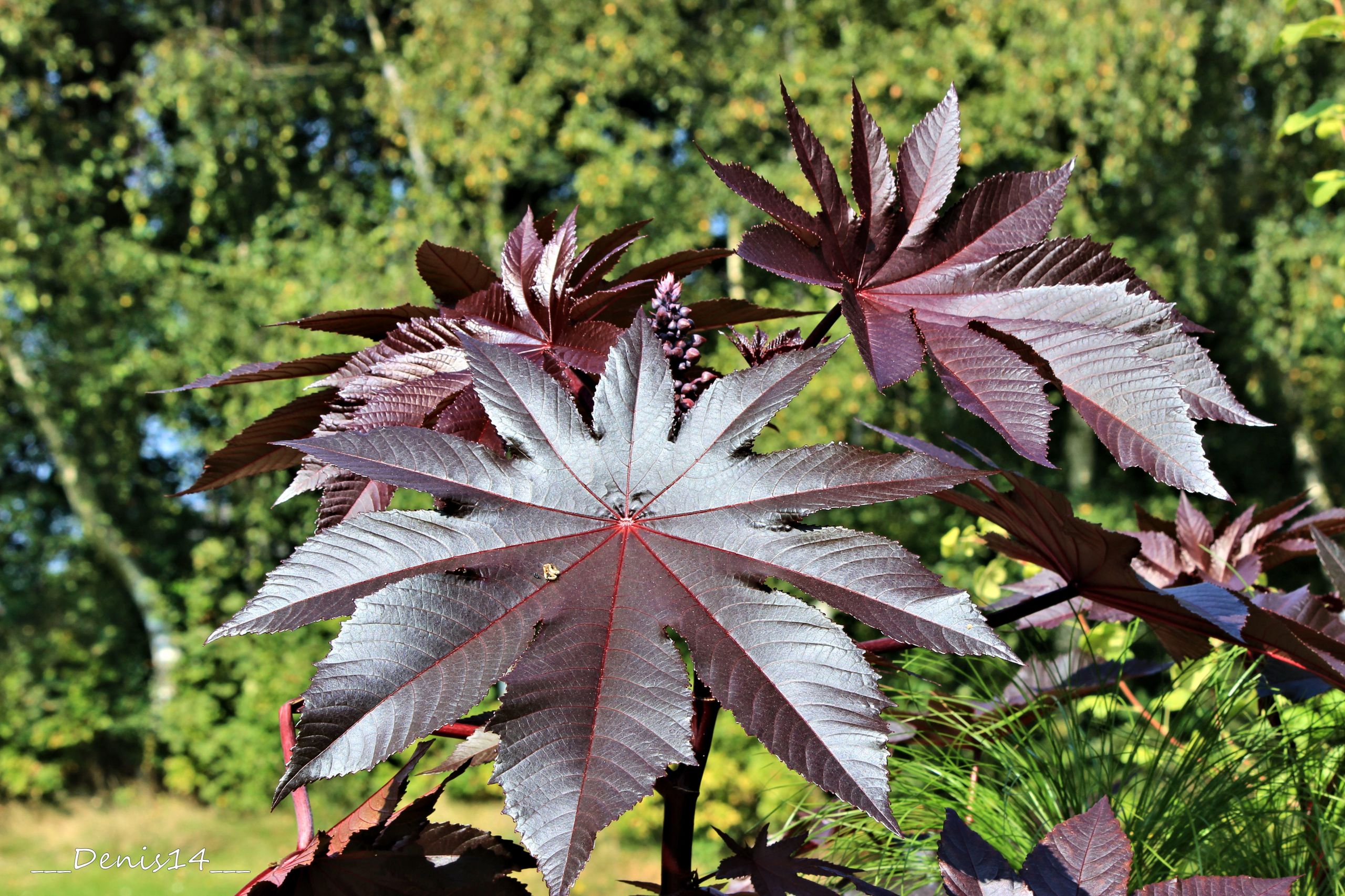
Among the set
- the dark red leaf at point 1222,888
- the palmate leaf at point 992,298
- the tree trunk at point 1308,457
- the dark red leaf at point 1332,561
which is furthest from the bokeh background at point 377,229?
the dark red leaf at point 1222,888

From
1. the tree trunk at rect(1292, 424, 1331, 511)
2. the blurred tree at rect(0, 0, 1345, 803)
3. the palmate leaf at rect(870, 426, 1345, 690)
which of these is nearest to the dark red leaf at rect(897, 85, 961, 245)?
the palmate leaf at rect(870, 426, 1345, 690)

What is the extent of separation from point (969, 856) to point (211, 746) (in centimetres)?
683

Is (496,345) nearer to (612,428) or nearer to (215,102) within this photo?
(612,428)

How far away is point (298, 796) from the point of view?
50 centimetres

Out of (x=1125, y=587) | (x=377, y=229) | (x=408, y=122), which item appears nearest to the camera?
(x=1125, y=587)

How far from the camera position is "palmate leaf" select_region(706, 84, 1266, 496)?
19.1 inches

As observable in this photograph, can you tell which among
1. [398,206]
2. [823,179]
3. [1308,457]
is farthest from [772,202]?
[1308,457]

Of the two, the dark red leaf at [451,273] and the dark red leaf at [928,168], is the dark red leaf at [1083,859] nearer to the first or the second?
the dark red leaf at [928,168]

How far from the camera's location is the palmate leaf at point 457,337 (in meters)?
0.55

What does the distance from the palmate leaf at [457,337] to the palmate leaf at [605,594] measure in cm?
6

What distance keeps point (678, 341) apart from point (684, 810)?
0.26m

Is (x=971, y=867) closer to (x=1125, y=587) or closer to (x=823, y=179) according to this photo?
(x=1125, y=587)

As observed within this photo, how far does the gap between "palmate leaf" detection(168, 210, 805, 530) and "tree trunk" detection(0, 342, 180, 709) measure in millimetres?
6901

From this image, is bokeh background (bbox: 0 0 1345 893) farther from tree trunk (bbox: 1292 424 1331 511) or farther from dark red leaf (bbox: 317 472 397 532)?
dark red leaf (bbox: 317 472 397 532)
